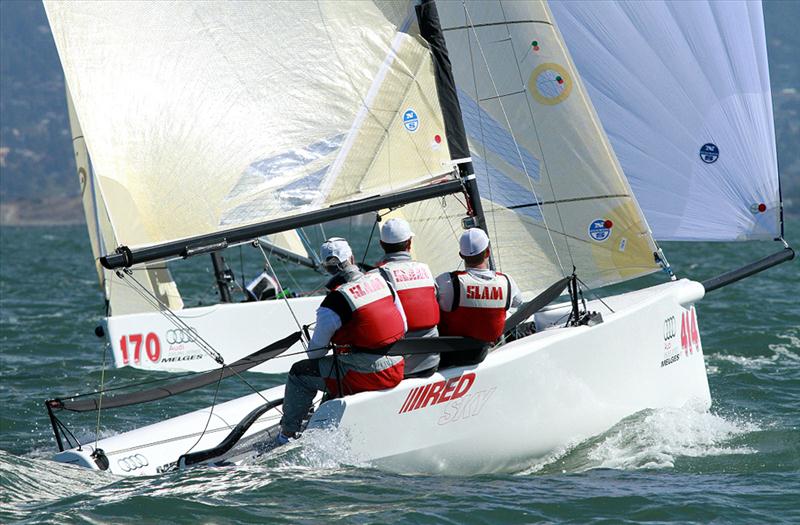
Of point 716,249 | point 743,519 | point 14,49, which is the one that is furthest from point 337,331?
point 14,49

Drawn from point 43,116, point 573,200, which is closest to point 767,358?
point 573,200

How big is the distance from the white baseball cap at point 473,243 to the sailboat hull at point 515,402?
0.52 meters

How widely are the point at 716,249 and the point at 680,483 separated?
22.2 meters

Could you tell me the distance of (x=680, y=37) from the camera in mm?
7391

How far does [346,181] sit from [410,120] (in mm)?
534

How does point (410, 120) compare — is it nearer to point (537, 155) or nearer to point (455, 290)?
point (537, 155)

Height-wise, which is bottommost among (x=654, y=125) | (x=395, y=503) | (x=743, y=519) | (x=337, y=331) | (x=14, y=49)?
(x=743, y=519)

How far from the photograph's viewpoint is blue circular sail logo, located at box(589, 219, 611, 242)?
698 centimetres

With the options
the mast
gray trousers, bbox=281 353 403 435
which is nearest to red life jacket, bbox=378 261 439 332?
gray trousers, bbox=281 353 403 435

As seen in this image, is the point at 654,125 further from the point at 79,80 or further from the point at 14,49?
the point at 14,49

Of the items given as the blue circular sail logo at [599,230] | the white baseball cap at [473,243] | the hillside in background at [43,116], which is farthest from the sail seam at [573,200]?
the hillside in background at [43,116]

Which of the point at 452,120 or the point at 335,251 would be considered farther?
the point at 452,120

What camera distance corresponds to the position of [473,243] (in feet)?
18.3

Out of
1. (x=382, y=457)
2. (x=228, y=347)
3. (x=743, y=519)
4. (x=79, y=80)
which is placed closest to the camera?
(x=743, y=519)
